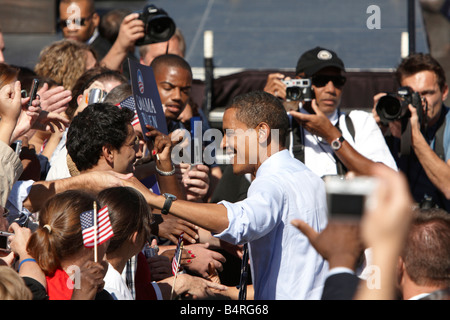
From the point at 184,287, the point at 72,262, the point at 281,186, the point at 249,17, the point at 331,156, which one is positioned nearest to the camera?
the point at 72,262

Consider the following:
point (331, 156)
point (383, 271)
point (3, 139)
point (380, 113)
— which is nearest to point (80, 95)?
point (3, 139)

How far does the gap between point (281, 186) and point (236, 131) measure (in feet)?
1.47

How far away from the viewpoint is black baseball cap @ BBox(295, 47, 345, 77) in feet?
14.9

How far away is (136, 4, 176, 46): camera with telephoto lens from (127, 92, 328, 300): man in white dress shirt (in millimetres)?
1719

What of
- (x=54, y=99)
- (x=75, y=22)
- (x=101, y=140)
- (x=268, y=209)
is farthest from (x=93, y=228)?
(x=75, y=22)

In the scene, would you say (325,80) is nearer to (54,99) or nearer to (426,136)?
(426,136)

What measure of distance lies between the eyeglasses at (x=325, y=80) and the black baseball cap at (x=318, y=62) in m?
0.05

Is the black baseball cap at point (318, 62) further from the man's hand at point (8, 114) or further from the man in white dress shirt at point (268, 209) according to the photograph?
the man's hand at point (8, 114)

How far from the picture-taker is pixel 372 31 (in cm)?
971

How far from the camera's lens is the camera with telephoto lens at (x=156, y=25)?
4895 mm

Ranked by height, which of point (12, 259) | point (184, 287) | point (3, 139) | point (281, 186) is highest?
Result: point (3, 139)

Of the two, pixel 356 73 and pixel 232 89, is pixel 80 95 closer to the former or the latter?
pixel 232 89

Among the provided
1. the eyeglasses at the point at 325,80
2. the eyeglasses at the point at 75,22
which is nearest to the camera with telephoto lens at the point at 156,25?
the eyeglasses at the point at 325,80

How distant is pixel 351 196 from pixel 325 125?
8.42 feet
